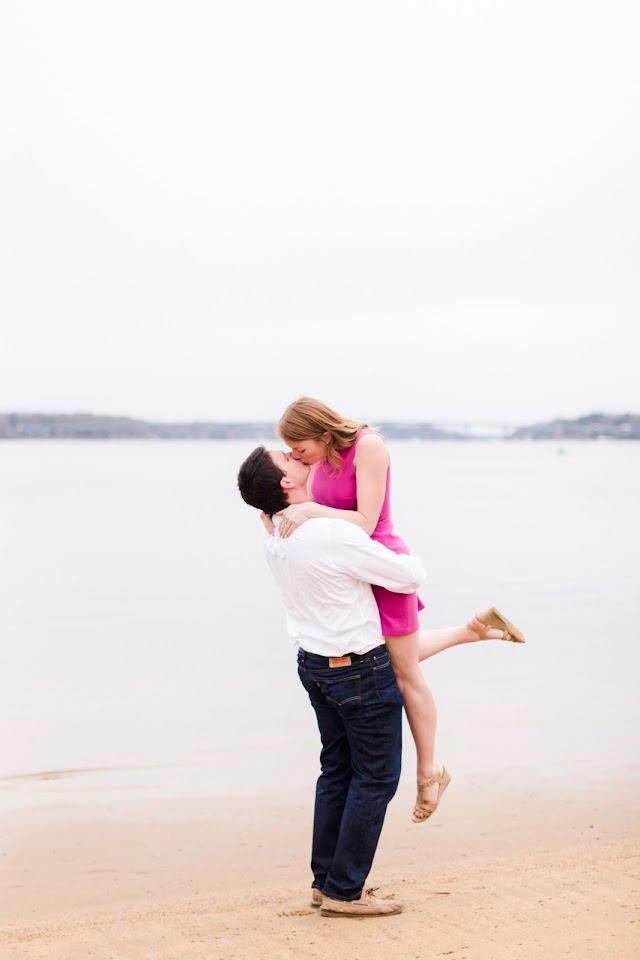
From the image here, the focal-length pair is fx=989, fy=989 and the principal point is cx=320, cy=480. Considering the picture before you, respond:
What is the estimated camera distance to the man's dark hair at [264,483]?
310 centimetres

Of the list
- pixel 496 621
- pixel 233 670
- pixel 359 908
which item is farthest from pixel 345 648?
pixel 233 670

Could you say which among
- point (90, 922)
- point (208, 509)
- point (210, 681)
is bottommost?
point (208, 509)

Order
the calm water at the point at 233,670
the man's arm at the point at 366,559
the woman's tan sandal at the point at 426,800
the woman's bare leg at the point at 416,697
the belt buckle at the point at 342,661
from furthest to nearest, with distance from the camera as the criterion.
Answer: the calm water at the point at 233,670, the woman's tan sandal at the point at 426,800, the woman's bare leg at the point at 416,697, the belt buckle at the point at 342,661, the man's arm at the point at 366,559

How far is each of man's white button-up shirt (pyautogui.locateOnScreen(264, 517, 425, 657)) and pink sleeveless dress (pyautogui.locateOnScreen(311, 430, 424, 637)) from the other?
4 centimetres

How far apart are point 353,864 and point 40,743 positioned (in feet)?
11.9

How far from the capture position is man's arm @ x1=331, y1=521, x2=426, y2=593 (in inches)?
119

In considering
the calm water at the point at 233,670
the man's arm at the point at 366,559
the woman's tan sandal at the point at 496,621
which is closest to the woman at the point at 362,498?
the man's arm at the point at 366,559

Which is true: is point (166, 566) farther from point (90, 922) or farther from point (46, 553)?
point (90, 922)

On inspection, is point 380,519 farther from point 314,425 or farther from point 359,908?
point 359,908

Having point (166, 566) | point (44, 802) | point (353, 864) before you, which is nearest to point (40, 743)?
point (44, 802)

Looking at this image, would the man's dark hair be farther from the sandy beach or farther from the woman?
the sandy beach

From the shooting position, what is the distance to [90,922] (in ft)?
11.5

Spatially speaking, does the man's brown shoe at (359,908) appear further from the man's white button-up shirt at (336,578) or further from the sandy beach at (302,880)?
the man's white button-up shirt at (336,578)

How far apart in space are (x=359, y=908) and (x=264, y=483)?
1.47 m
